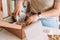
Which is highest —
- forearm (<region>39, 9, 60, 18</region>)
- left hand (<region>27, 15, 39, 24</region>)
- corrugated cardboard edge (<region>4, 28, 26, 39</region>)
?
forearm (<region>39, 9, 60, 18</region>)

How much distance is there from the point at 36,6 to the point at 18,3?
19 cm

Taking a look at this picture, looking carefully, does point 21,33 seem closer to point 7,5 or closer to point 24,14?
point 24,14

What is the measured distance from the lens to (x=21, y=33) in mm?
966

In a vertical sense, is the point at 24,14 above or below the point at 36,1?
below

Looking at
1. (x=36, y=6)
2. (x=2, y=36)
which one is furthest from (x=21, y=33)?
(x=36, y=6)

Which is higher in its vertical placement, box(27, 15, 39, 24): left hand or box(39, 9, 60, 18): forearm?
box(39, 9, 60, 18): forearm

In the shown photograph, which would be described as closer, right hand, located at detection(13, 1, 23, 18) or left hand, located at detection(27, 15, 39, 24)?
left hand, located at detection(27, 15, 39, 24)

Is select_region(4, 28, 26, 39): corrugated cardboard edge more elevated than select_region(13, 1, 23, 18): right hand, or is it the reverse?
select_region(13, 1, 23, 18): right hand

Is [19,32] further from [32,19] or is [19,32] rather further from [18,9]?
[18,9]

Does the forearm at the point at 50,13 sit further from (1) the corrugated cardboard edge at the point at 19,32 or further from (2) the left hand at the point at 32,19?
(1) the corrugated cardboard edge at the point at 19,32

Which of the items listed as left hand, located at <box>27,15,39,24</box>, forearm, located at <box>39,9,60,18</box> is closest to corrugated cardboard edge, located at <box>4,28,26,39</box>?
left hand, located at <box>27,15,39,24</box>

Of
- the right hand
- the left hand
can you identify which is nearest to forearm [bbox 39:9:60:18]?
the left hand

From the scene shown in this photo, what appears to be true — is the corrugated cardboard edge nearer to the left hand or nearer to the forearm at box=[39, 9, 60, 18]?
the left hand

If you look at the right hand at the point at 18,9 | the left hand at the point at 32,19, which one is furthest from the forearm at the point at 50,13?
the right hand at the point at 18,9
